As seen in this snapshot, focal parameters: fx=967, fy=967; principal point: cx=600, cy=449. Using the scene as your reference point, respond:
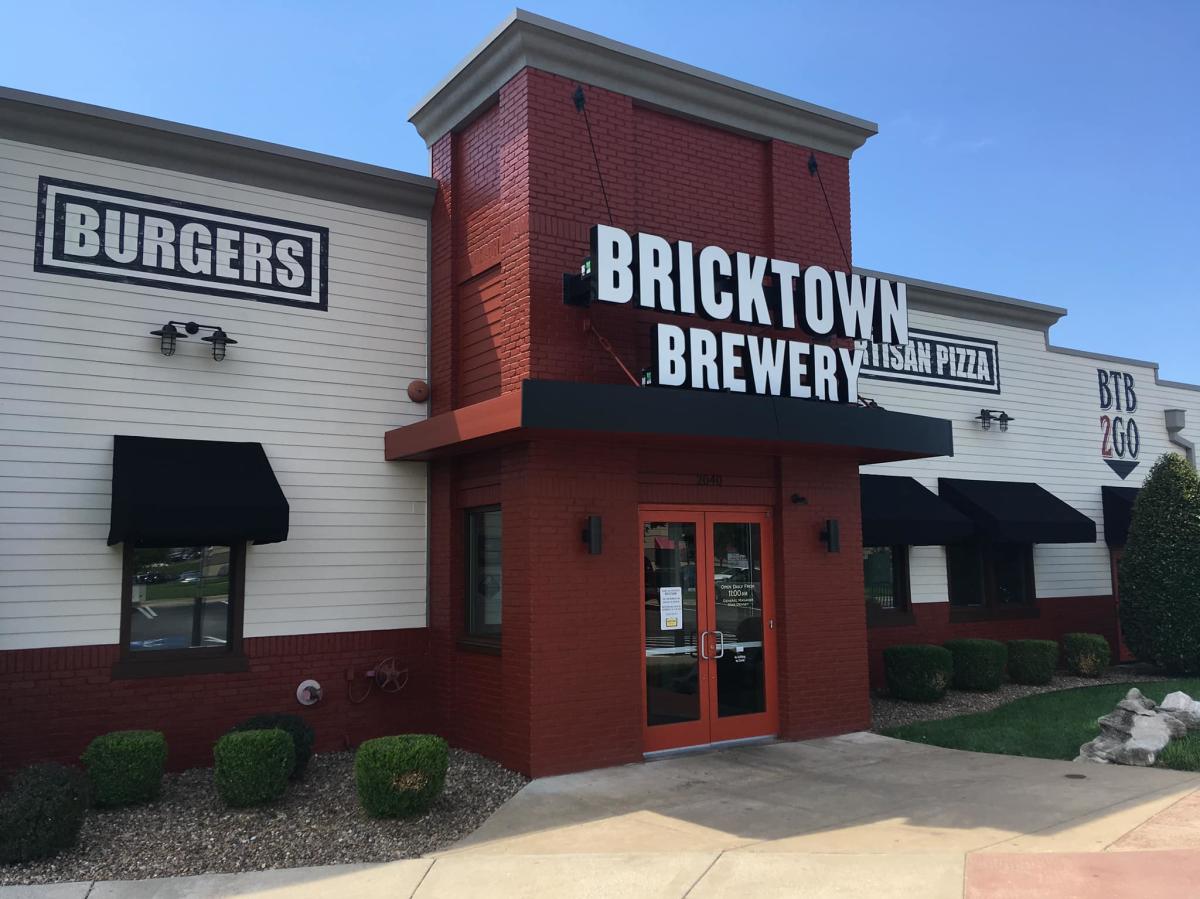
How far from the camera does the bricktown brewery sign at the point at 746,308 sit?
31.2ft

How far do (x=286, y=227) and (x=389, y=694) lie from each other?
537 cm

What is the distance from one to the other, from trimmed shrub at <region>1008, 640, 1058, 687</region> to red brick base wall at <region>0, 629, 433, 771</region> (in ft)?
30.1

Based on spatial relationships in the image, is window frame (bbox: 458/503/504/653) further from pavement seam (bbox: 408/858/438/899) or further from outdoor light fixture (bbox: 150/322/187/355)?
outdoor light fixture (bbox: 150/322/187/355)

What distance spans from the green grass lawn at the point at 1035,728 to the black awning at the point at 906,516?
8.42 ft

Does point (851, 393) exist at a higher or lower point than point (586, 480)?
higher

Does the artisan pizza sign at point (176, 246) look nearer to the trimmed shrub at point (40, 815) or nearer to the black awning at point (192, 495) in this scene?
the black awning at point (192, 495)

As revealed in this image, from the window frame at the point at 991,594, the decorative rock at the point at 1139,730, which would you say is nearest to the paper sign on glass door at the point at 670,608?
the decorative rock at the point at 1139,730

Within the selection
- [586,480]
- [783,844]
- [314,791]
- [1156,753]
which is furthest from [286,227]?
[1156,753]

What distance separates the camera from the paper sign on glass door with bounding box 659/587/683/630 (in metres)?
10.2

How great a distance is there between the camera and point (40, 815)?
6.92 m

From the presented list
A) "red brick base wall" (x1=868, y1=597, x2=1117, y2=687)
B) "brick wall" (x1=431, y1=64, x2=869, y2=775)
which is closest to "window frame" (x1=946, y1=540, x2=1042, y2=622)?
"red brick base wall" (x1=868, y1=597, x2=1117, y2=687)

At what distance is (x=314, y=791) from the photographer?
29.2 ft

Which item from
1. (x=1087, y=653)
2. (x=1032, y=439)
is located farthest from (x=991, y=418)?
(x=1087, y=653)

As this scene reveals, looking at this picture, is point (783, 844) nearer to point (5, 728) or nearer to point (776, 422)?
point (776, 422)
